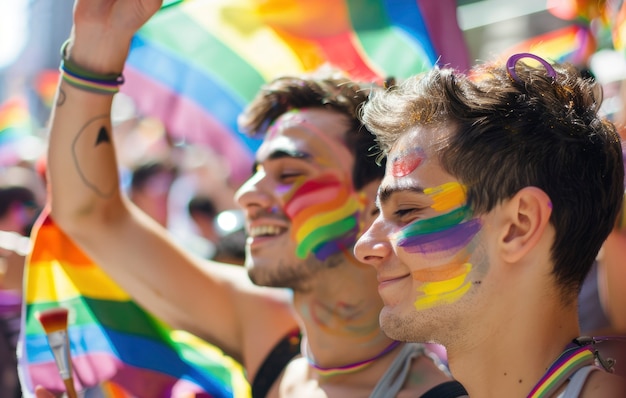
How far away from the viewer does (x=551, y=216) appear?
1.88 m

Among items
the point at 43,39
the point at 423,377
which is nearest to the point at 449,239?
the point at 423,377

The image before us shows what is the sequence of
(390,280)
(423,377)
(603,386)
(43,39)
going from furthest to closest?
(43,39)
(423,377)
(390,280)
(603,386)

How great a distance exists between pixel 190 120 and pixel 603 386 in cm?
256

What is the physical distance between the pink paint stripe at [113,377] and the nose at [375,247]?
1281mm

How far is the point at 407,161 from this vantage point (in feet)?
6.77

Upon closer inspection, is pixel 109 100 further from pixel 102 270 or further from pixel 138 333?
pixel 138 333

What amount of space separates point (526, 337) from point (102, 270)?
1809mm

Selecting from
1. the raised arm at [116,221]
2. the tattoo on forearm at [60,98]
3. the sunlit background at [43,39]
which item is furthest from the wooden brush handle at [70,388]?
the sunlit background at [43,39]

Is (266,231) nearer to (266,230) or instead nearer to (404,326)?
(266,230)

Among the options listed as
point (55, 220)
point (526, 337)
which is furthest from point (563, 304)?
point (55, 220)

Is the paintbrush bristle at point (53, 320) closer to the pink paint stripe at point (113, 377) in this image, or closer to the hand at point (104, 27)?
the pink paint stripe at point (113, 377)

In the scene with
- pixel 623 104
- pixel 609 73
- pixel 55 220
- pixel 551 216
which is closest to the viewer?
pixel 551 216

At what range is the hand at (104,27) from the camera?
2.79 meters

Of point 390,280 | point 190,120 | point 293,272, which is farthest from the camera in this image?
point 190,120
